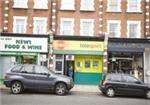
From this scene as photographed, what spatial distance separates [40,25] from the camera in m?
29.8

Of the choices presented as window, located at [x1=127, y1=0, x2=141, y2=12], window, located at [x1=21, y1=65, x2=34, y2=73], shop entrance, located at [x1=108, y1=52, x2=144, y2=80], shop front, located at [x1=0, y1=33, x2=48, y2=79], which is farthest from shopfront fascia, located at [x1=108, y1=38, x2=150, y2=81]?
window, located at [x1=21, y1=65, x2=34, y2=73]

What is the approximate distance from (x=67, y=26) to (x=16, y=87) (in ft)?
36.0

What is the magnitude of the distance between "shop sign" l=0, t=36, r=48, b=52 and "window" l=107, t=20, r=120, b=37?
19.2 ft

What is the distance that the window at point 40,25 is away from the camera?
29781mm

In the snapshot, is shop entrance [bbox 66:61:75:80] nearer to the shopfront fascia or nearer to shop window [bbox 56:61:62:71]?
shop window [bbox 56:61:62:71]

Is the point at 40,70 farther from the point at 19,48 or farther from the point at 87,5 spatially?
the point at 87,5

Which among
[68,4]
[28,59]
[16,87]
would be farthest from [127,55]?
[16,87]

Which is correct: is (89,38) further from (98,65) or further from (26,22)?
(26,22)

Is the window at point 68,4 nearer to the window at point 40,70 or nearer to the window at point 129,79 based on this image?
the window at point 40,70

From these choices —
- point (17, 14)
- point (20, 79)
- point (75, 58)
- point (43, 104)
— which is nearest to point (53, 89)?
point (20, 79)

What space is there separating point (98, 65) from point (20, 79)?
10.9 m

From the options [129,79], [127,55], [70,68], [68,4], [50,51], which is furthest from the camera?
[68,4]

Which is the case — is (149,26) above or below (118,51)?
above

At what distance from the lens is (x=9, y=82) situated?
20.4 meters
